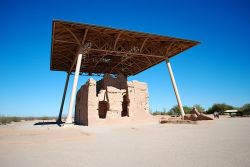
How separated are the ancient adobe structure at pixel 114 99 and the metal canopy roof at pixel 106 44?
4.30 metres

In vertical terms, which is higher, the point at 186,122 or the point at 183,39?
the point at 183,39

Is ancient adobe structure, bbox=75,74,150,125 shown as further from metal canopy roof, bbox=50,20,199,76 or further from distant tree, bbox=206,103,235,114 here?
distant tree, bbox=206,103,235,114

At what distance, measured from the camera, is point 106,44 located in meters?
27.5

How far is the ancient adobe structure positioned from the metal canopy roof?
14.1 feet

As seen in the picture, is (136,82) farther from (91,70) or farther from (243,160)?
(243,160)

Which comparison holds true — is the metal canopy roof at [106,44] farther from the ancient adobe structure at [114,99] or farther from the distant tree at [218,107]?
the distant tree at [218,107]

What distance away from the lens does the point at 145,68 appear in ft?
128

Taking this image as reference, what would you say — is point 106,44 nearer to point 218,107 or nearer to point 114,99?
point 114,99

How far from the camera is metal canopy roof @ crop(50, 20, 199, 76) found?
78.3 feet

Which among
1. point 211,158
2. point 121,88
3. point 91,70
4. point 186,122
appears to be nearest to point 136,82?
point 121,88

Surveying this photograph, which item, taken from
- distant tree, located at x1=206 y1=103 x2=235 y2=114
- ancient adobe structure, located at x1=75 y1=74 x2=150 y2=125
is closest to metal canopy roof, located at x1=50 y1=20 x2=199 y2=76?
ancient adobe structure, located at x1=75 y1=74 x2=150 y2=125

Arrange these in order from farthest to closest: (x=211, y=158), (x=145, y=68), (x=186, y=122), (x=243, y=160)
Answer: (x=145, y=68) → (x=186, y=122) → (x=211, y=158) → (x=243, y=160)

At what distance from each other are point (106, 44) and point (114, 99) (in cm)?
751

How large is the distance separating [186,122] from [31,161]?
15668mm
